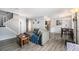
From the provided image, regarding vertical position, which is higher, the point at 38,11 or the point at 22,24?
the point at 38,11

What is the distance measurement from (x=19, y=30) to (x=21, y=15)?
302mm

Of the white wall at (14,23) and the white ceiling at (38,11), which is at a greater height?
the white ceiling at (38,11)

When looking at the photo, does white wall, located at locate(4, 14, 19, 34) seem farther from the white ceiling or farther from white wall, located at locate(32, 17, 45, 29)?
white wall, located at locate(32, 17, 45, 29)

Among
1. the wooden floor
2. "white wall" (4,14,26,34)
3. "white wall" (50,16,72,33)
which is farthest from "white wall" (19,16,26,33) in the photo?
"white wall" (50,16,72,33)

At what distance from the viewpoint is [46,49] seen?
165 cm

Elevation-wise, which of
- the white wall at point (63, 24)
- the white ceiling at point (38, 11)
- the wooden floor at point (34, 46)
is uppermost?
the white ceiling at point (38, 11)

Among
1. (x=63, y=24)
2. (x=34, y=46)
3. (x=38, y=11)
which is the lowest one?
(x=34, y=46)

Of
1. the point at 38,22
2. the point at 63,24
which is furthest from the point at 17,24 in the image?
the point at 63,24

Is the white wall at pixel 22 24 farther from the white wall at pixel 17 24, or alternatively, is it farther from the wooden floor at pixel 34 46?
the wooden floor at pixel 34 46

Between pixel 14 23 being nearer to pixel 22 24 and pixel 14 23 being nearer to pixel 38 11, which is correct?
pixel 22 24

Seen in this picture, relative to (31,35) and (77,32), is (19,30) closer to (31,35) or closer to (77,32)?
(31,35)

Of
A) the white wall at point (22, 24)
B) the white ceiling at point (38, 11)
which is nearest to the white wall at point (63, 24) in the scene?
the white ceiling at point (38, 11)
